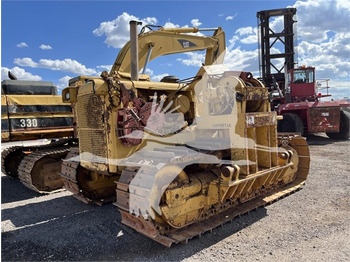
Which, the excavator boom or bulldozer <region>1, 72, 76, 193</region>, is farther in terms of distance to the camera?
bulldozer <region>1, 72, 76, 193</region>

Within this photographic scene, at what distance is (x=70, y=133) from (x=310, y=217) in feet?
21.3

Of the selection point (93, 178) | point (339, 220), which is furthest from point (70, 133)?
point (339, 220)

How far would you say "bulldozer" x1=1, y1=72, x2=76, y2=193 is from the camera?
7066 millimetres

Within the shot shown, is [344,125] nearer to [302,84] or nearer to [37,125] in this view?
[302,84]

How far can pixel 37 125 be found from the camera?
750 cm

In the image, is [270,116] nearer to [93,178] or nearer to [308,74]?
[93,178]

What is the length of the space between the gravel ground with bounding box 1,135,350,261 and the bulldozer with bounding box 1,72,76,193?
1.08 metres

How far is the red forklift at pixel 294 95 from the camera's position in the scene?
12.8 meters

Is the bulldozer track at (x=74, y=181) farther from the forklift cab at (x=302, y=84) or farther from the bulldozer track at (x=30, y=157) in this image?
the forklift cab at (x=302, y=84)

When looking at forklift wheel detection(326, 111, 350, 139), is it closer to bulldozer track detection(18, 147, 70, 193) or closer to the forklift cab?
the forklift cab

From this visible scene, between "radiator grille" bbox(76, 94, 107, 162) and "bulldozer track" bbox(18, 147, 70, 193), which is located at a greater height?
"radiator grille" bbox(76, 94, 107, 162)

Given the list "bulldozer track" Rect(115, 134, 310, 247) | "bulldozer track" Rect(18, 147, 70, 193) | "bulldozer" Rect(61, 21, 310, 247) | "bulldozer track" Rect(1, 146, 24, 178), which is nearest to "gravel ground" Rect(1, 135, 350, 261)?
"bulldozer track" Rect(115, 134, 310, 247)

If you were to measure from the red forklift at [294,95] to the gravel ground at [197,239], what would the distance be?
271 inches

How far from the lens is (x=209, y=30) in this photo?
7.68 m
